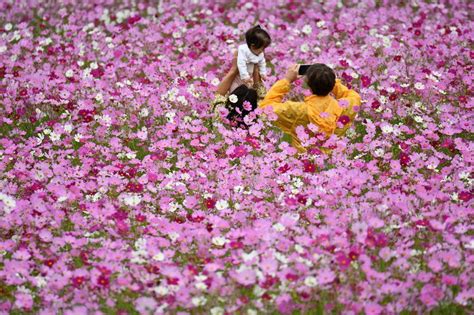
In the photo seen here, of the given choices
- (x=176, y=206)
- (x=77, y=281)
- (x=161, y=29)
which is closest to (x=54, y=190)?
(x=176, y=206)

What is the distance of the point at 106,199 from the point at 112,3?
21.0 feet

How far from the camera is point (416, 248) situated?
4781 millimetres

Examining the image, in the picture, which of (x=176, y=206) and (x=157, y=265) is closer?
(x=157, y=265)

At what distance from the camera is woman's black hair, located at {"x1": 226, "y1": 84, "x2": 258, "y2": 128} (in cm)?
663

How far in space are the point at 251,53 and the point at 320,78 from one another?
1185mm

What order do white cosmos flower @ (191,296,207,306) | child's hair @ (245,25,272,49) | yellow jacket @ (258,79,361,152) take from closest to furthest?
white cosmos flower @ (191,296,207,306) → yellow jacket @ (258,79,361,152) → child's hair @ (245,25,272,49)

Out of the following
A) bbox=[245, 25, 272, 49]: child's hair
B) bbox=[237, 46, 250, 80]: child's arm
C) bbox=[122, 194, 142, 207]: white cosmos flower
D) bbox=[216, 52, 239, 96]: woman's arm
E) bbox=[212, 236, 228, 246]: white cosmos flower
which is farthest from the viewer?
bbox=[216, 52, 239, 96]: woman's arm

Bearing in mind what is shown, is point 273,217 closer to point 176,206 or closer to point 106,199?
point 176,206

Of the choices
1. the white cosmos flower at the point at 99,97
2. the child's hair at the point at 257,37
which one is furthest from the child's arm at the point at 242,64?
the white cosmos flower at the point at 99,97

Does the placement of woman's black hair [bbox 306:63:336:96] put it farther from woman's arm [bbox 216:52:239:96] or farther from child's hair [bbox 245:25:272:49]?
woman's arm [bbox 216:52:239:96]

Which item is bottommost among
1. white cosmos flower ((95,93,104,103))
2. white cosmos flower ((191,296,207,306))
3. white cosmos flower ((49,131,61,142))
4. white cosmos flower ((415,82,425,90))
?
white cosmos flower ((415,82,425,90))

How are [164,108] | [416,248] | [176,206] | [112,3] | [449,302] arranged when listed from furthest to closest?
[112,3] < [164,108] < [176,206] < [416,248] < [449,302]

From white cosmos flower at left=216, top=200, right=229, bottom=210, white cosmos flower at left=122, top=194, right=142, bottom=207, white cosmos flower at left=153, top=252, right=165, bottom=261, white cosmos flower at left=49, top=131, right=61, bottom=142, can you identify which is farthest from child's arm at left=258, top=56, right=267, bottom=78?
white cosmos flower at left=153, top=252, right=165, bottom=261

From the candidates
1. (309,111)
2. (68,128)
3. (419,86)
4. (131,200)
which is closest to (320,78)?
(309,111)
